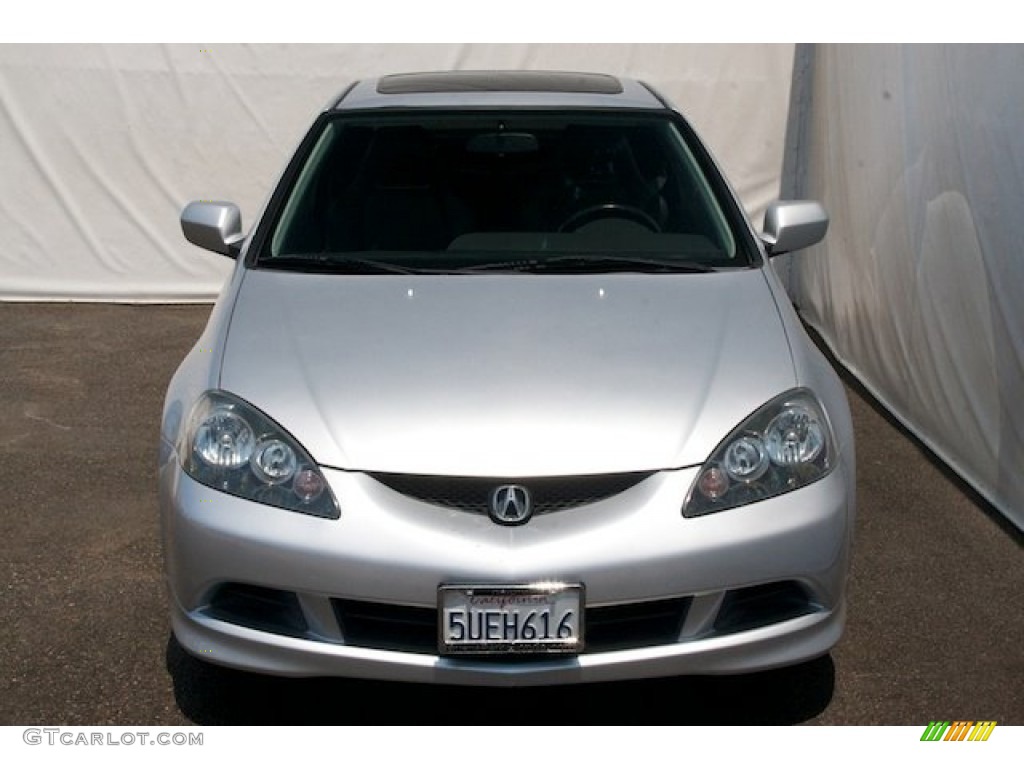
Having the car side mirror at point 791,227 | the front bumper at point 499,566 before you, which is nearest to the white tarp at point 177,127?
the car side mirror at point 791,227

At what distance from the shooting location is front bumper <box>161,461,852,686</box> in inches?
117

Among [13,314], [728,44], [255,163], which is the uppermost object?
[728,44]

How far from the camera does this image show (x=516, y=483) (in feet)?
9.93

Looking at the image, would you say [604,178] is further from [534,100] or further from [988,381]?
[988,381]

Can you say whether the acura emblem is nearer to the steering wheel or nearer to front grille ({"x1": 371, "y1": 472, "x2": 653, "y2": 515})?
front grille ({"x1": 371, "y1": 472, "x2": 653, "y2": 515})

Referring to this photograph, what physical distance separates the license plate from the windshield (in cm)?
128

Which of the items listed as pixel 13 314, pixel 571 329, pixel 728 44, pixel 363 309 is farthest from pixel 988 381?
pixel 13 314

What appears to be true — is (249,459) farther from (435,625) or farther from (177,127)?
(177,127)

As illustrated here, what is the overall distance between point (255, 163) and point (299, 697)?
5943mm

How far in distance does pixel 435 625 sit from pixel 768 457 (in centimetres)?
85

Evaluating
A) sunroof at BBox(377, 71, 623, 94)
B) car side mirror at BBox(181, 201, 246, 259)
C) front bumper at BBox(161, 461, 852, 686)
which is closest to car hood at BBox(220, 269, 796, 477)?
front bumper at BBox(161, 461, 852, 686)

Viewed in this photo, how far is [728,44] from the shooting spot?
8.82 meters

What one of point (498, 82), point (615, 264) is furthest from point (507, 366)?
point (498, 82)
